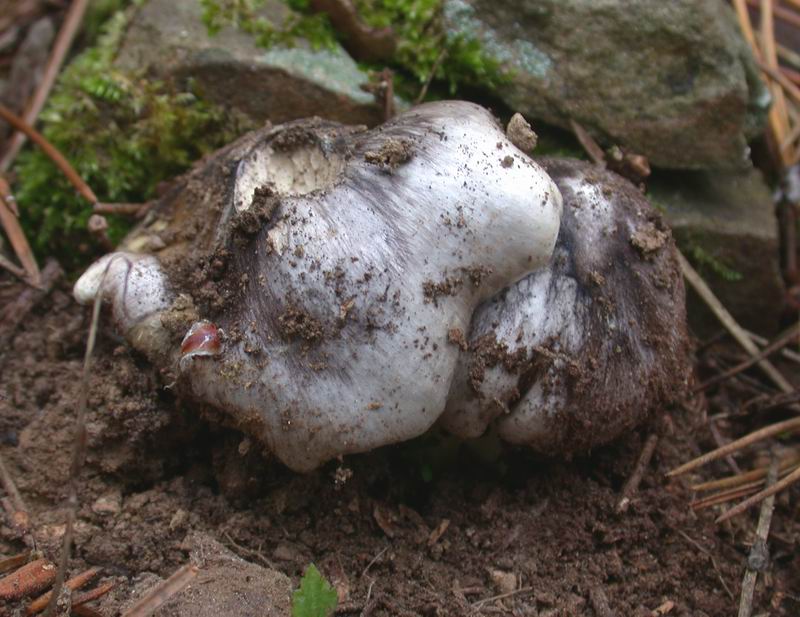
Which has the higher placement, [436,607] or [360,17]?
[360,17]

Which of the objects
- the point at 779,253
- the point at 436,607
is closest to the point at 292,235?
the point at 436,607

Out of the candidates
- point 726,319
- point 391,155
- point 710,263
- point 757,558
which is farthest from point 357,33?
point 757,558

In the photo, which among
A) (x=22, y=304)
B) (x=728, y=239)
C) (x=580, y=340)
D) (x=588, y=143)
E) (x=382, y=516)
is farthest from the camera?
(x=728, y=239)

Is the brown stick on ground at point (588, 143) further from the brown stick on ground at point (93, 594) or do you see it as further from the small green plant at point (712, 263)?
the brown stick on ground at point (93, 594)

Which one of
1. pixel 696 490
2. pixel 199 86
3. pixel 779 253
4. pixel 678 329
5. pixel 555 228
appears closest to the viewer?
pixel 555 228

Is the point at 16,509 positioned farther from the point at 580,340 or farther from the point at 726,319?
the point at 726,319

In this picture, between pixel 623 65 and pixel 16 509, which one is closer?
pixel 16 509

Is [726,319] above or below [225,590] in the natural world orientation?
above

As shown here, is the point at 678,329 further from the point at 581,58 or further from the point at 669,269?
the point at 581,58

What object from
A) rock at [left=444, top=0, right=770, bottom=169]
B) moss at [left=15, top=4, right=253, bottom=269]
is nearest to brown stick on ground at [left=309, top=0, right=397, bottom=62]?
rock at [left=444, top=0, right=770, bottom=169]
